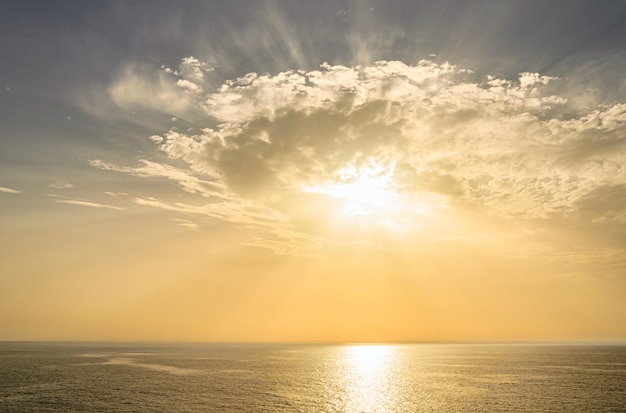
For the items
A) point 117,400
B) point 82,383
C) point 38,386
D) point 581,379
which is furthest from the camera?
point 581,379

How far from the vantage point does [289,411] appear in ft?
212

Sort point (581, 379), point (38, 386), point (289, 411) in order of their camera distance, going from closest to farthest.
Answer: point (289, 411) → point (38, 386) → point (581, 379)

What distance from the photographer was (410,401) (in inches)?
2955

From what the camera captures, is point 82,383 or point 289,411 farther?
point 82,383

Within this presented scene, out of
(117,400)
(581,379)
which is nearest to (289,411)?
(117,400)

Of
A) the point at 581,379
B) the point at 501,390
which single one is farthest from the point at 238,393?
the point at 581,379

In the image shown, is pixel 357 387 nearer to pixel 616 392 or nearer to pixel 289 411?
pixel 289 411

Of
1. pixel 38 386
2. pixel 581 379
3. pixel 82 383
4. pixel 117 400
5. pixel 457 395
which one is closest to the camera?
pixel 117 400

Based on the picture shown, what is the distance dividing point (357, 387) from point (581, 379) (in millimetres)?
57890

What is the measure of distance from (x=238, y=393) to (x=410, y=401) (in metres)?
30.7

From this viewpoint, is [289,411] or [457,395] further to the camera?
[457,395]

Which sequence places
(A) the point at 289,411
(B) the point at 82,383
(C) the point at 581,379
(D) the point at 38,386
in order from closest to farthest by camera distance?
(A) the point at 289,411 < (D) the point at 38,386 < (B) the point at 82,383 < (C) the point at 581,379

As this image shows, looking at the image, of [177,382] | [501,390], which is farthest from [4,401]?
[501,390]

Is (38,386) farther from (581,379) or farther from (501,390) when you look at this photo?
(581,379)
